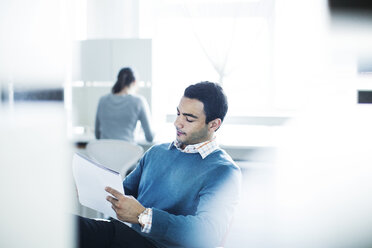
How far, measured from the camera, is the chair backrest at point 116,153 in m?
2.19

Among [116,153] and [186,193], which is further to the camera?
[116,153]

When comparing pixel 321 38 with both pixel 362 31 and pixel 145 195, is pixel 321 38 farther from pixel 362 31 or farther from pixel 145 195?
pixel 145 195

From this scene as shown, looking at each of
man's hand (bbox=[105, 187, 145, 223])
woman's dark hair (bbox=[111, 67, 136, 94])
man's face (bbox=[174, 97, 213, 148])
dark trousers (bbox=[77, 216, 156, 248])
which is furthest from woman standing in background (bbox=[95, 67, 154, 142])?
man's hand (bbox=[105, 187, 145, 223])

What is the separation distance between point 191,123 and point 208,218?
385mm

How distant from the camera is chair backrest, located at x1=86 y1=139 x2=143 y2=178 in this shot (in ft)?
7.18

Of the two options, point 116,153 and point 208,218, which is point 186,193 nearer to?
point 208,218

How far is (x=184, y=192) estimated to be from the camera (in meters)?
1.26

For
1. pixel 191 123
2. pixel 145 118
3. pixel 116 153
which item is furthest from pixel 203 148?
pixel 145 118

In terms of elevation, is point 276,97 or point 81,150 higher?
point 276,97

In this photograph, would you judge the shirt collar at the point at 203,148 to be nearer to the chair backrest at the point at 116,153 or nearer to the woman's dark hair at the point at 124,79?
the chair backrest at the point at 116,153

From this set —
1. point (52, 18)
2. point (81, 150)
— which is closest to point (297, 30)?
point (81, 150)

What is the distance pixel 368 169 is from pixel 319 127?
626 mm

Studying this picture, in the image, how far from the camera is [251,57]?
3.65 metres

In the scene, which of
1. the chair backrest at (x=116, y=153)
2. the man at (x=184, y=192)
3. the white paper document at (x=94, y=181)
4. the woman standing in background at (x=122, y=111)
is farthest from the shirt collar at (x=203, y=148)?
the woman standing in background at (x=122, y=111)
